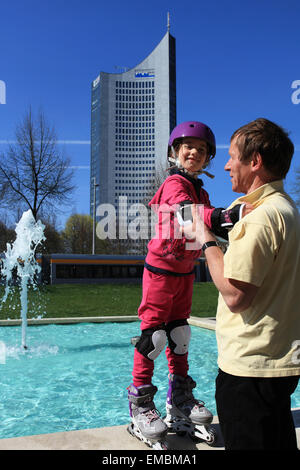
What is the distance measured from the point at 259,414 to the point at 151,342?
132 cm

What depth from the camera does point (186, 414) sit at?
2592 mm

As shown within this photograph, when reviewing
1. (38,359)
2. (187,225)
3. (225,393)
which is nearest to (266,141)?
(187,225)

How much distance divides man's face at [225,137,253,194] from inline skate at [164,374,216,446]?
5.78ft

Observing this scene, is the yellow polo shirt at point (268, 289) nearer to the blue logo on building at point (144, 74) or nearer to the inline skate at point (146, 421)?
the inline skate at point (146, 421)

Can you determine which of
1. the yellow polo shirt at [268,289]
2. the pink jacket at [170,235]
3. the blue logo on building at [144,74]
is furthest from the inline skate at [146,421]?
the blue logo on building at [144,74]

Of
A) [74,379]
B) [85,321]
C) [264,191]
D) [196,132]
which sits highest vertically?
[196,132]

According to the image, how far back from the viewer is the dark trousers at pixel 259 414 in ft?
4.14

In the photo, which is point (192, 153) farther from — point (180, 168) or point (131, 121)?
point (131, 121)

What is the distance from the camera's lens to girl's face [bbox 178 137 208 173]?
2.70 m

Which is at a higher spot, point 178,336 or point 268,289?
point 268,289

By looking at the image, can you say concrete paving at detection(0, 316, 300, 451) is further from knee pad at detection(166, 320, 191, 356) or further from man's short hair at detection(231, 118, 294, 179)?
man's short hair at detection(231, 118, 294, 179)

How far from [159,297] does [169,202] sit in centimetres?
69

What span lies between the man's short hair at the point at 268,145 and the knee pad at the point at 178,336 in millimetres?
1611

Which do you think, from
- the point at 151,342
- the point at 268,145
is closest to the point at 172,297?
the point at 151,342
